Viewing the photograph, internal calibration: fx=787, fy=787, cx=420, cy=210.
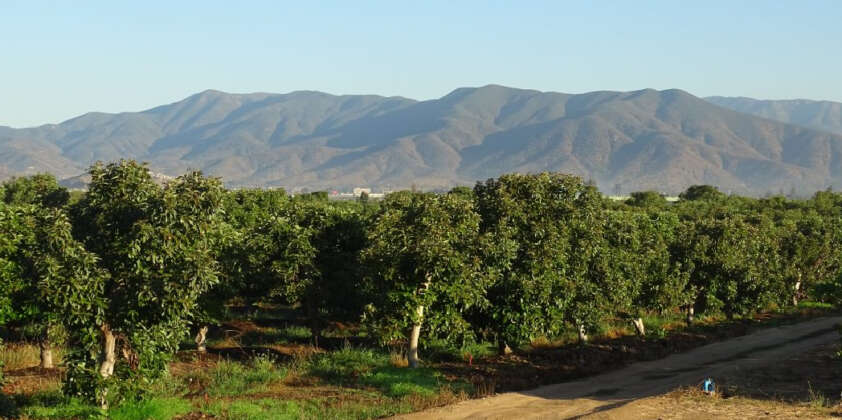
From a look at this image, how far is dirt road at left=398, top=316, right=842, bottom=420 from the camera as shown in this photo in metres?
28.0

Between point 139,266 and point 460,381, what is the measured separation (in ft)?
50.1

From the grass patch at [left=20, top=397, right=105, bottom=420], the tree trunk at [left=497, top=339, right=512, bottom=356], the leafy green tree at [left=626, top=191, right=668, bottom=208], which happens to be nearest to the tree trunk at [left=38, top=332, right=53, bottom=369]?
the grass patch at [left=20, top=397, right=105, bottom=420]

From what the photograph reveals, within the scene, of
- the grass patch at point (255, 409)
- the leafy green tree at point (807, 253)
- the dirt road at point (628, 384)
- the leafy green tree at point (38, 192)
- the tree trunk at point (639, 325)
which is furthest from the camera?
the leafy green tree at point (807, 253)

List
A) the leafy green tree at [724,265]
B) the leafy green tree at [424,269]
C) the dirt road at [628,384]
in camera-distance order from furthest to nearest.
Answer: the leafy green tree at [724,265]
the leafy green tree at [424,269]
the dirt road at [628,384]

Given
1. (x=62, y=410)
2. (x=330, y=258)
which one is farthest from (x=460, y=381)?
(x=62, y=410)

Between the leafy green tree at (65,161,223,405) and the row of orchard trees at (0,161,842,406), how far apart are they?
0.05 m

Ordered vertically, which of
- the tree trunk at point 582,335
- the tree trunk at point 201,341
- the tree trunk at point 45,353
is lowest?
the tree trunk at point 582,335

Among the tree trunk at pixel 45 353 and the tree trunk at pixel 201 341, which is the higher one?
the tree trunk at pixel 45 353

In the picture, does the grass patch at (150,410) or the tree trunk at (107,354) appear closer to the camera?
the tree trunk at (107,354)

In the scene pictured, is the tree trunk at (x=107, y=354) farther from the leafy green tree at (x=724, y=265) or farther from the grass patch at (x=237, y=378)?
the leafy green tree at (x=724, y=265)

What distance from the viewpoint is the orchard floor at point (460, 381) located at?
27234 mm

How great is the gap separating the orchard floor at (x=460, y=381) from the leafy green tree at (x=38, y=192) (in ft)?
78.4

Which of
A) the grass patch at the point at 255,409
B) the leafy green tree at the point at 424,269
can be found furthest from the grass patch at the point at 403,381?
the grass patch at the point at 255,409

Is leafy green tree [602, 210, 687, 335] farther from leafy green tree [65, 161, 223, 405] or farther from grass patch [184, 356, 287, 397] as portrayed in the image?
leafy green tree [65, 161, 223, 405]
